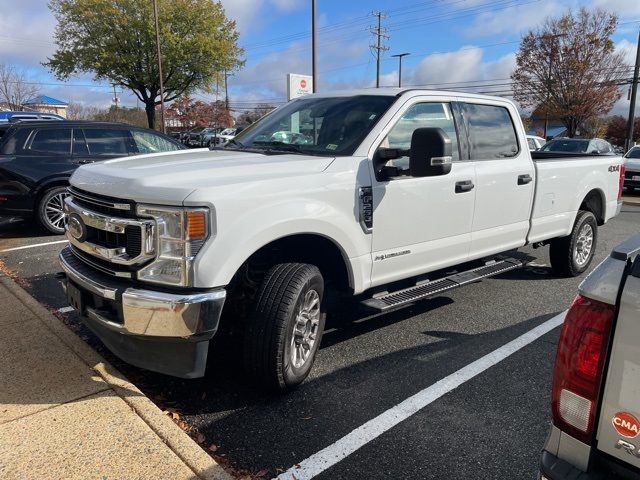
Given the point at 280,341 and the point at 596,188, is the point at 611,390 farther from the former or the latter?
the point at 596,188

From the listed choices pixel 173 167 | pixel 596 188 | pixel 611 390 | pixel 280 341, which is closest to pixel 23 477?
pixel 280 341

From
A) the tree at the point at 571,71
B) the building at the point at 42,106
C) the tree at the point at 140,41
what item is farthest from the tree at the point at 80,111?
the tree at the point at 571,71

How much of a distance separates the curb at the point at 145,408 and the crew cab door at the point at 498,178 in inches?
115

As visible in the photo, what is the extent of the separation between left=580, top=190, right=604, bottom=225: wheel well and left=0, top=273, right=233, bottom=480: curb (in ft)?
17.2

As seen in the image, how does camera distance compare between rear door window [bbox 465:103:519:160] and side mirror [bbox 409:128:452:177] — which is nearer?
side mirror [bbox 409:128:452:177]

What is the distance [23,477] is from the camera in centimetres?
246

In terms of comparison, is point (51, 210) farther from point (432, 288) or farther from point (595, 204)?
point (595, 204)

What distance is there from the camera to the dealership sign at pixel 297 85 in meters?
15.6

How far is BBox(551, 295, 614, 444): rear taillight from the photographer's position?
1.54 m

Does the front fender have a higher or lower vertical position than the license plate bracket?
higher

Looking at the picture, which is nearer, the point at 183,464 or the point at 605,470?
the point at 605,470

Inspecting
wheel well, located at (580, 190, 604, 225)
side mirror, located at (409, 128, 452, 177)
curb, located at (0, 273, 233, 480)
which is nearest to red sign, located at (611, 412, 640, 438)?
curb, located at (0, 273, 233, 480)

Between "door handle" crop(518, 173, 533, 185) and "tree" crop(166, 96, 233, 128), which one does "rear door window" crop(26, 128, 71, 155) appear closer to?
"door handle" crop(518, 173, 533, 185)

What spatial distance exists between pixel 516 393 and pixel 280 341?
5.36ft
